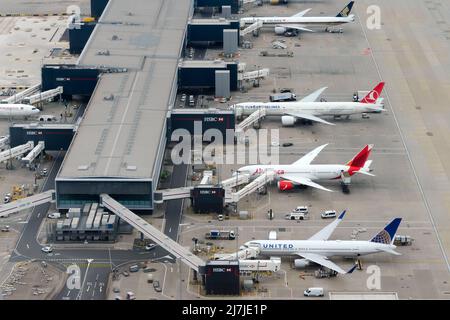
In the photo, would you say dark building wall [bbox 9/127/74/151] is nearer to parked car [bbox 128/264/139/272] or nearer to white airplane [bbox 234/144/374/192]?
white airplane [bbox 234/144/374/192]

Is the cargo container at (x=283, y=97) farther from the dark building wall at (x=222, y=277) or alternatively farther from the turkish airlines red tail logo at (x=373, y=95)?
the dark building wall at (x=222, y=277)

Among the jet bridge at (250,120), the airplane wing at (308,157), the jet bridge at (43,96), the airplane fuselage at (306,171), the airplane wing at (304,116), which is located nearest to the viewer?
the airplane fuselage at (306,171)

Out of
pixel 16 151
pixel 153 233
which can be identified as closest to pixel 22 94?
pixel 16 151

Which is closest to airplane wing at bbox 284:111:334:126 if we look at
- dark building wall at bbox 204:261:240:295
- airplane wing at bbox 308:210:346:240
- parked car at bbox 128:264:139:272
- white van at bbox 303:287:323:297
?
airplane wing at bbox 308:210:346:240

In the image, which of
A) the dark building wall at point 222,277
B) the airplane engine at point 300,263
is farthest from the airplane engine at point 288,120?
the dark building wall at point 222,277

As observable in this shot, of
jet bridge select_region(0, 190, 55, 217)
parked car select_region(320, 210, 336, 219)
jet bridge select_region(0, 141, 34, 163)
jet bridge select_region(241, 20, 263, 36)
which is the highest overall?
jet bridge select_region(0, 190, 55, 217)
